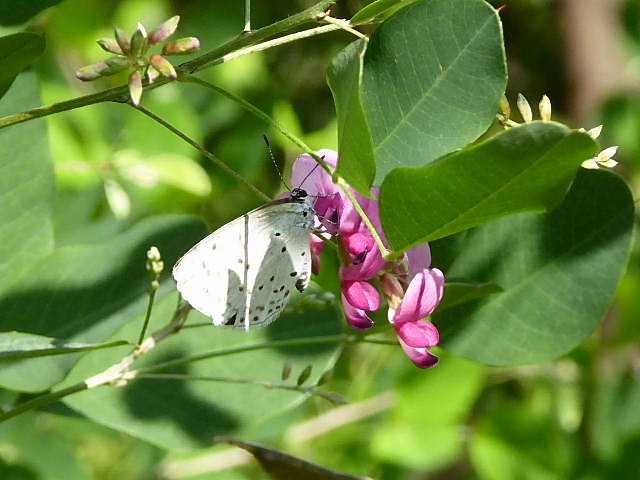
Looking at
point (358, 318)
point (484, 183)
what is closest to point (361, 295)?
point (358, 318)

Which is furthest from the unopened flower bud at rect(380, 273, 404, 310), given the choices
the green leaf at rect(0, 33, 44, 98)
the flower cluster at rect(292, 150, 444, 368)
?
the green leaf at rect(0, 33, 44, 98)

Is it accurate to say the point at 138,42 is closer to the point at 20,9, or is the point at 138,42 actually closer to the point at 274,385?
the point at 20,9

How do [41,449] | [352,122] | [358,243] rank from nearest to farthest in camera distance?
[352,122] → [358,243] → [41,449]

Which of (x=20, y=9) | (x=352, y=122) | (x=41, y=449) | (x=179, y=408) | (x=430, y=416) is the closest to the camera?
(x=352, y=122)

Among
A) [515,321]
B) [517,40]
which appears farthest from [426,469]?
[517,40]

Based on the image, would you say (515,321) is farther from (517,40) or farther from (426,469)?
(517,40)

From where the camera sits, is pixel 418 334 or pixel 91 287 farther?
pixel 91 287

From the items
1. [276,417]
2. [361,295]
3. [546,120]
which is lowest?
[276,417]

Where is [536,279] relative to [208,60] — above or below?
below

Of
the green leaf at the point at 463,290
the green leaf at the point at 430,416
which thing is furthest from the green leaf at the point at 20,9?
the green leaf at the point at 430,416
